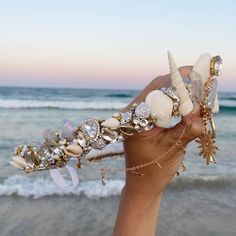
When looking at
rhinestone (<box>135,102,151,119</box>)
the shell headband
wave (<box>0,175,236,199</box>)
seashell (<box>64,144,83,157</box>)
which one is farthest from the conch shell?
wave (<box>0,175,236,199</box>)

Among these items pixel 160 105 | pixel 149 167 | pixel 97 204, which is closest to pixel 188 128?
pixel 160 105

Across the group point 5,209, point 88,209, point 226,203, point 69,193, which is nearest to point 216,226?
point 226,203

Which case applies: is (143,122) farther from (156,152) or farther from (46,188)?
(46,188)

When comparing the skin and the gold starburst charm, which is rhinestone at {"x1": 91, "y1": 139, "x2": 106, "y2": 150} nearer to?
the skin

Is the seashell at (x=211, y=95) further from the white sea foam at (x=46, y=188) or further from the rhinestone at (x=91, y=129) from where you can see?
the white sea foam at (x=46, y=188)

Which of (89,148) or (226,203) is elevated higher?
(89,148)

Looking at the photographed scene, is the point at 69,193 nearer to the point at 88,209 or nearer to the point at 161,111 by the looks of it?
the point at 88,209
